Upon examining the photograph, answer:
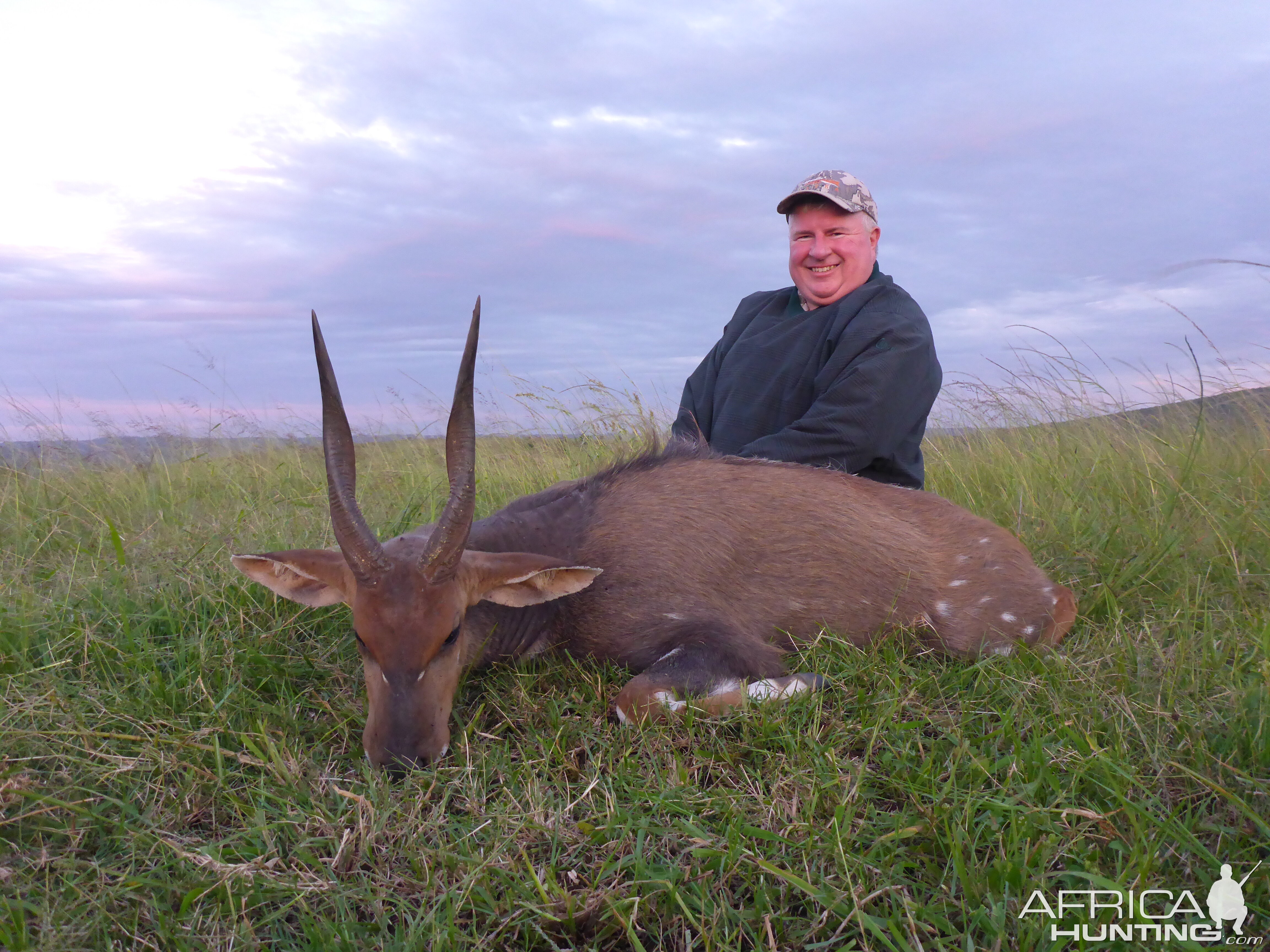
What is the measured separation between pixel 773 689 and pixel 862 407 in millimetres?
2268

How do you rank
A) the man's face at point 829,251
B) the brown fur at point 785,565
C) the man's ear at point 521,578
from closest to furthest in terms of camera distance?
the man's ear at point 521,578 < the brown fur at point 785,565 < the man's face at point 829,251

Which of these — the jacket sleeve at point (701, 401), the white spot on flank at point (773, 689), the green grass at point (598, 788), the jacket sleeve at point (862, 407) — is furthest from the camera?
the jacket sleeve at point (701, 401)

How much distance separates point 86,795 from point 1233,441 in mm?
8353

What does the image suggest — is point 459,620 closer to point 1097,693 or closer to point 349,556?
point 349,556

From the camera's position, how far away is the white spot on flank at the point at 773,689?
136 inches

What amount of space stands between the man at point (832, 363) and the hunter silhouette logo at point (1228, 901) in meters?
2.99

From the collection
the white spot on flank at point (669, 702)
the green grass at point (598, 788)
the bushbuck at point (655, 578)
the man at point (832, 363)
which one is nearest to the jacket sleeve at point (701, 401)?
the man at point (832, 363)

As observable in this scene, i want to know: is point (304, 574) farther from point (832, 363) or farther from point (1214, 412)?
point (1214, 412)

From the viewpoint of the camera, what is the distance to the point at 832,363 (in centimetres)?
543

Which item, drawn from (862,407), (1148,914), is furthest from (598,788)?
(862,407)

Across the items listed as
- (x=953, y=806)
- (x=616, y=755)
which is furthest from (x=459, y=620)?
(x=953, y=806)

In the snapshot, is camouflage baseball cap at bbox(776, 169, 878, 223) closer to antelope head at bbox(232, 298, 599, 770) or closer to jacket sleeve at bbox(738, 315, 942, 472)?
jacket sleeve at bbox(738, 315, 942, 472)

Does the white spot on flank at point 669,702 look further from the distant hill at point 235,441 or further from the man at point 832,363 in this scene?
the distant hill at point 235,441

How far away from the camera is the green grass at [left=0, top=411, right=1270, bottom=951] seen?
230 cm
